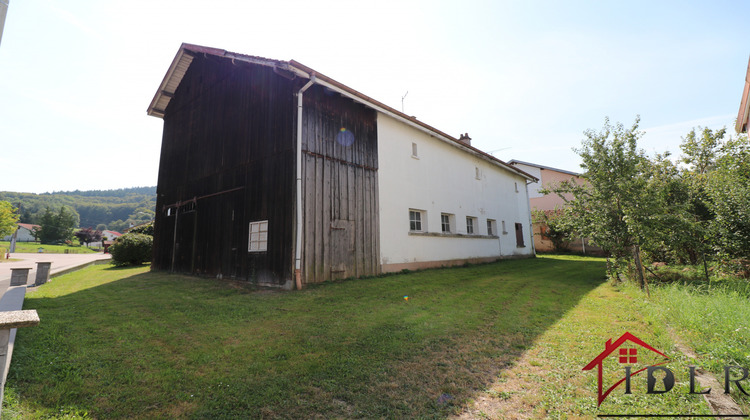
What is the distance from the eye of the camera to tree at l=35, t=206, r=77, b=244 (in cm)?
5369

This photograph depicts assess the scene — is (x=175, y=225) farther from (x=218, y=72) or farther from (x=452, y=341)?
(x=452, y=341)

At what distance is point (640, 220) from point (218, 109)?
12527mm

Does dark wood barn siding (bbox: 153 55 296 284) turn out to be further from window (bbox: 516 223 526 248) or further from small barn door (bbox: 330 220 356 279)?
window (bbox: 516 223 526 248)

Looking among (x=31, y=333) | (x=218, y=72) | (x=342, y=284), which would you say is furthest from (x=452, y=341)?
(x=218, y=72)

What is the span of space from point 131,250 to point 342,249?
13.0 metres

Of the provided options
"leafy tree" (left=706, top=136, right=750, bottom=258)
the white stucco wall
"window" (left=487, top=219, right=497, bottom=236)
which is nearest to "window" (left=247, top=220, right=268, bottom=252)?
the white stucco wall

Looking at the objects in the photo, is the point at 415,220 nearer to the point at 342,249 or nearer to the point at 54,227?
the point at 342,249

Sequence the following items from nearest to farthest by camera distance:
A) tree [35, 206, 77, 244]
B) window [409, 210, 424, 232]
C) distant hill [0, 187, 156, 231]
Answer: window [409, 210, 424, 232], tree [35, 206, 77, 244], distant hill [0, 187, 156, 231]

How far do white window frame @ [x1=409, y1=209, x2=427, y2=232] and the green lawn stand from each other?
17.0ft

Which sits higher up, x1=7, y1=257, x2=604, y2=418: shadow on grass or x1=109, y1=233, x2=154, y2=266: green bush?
x1=109, y1=233, x2=154, y2=266: green bush

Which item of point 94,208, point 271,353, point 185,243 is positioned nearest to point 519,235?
point 185,243

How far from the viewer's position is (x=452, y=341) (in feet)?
11.9

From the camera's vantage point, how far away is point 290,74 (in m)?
8.01

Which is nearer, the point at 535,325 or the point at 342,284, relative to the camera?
the point at 535,325
